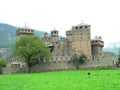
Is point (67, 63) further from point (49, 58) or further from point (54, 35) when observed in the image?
point (54, 35)

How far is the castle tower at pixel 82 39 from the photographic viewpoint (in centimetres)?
7300

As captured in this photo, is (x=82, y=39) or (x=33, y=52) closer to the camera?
(x=33, y=52)

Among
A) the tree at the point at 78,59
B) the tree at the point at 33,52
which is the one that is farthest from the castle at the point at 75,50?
the tree at the point at 33,52

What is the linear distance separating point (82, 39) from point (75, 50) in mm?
3208

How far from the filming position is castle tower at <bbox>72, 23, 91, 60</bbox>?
240ft

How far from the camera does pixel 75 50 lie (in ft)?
244

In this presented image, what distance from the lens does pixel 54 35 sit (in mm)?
85875

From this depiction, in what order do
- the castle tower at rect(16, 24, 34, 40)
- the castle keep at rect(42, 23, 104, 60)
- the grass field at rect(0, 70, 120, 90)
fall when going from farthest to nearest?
1. the castle tower at rect(16, 24, 34, 40)
2. the castle keep at rect(42, 23, 104, 60)
3. the grass field at rect(0, 70, 120, 90)

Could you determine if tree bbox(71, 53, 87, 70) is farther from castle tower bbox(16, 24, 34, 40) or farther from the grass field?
the grass field

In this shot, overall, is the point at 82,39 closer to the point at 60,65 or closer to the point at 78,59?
the point at 78,59

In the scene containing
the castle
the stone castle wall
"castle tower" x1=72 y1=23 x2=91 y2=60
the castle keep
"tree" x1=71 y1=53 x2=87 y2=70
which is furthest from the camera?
the castle keep

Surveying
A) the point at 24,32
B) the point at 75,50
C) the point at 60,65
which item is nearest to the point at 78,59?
the point at 60,65

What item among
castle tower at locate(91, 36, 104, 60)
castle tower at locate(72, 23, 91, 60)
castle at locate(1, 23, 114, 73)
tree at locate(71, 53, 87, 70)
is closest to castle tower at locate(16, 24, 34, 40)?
castle at locate(1, 23, 114, 73)

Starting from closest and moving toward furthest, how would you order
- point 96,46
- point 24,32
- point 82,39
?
1. point 82,39
2. point 96,46
3. point 24,32
